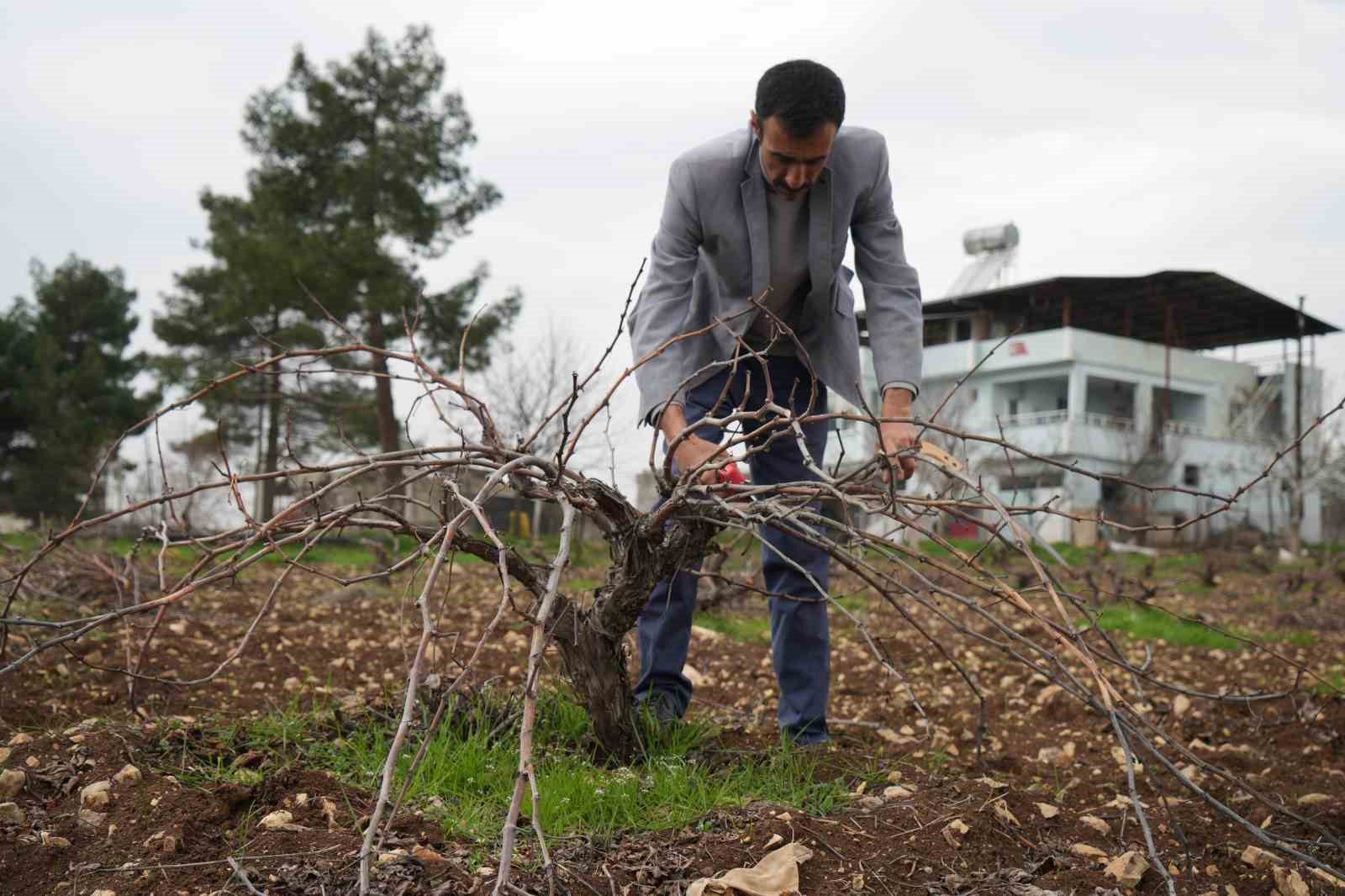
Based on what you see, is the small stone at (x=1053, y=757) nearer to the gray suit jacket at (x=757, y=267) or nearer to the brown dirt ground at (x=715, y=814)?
the brown dirt ground at (x=715, y=814)

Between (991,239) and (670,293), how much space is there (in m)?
32.0

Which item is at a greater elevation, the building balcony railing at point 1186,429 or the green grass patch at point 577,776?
the building balcony railing at point 1186,429

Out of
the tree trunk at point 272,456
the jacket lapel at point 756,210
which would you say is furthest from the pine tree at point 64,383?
the jacket lapel at point 756,210

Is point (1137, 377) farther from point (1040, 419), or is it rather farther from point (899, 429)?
point (899, 429)

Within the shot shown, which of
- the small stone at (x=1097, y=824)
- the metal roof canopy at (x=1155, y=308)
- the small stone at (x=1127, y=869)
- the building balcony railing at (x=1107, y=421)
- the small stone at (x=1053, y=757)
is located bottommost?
the small stone at (x=1053, y=757)

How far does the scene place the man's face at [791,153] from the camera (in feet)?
8.04

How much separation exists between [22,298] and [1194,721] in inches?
1006

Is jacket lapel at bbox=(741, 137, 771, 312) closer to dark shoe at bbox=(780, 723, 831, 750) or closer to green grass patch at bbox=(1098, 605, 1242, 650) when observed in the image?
dark shoe at bbox=(780, 723, 831, 750)

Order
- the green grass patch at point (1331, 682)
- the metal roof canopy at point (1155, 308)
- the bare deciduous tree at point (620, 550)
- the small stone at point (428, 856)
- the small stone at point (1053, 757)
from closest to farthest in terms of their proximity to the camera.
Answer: the bare deciduous tree at point (620, 550)
the small stone at point (428, 856)
the small stone at point (1053, 757)
the green grass patch at point (1331, 682)
the metal roof canopy at point (1155, 308)

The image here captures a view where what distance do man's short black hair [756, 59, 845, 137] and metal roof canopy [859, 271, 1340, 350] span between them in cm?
2422

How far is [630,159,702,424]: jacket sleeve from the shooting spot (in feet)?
9.41

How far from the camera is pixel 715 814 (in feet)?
7.06

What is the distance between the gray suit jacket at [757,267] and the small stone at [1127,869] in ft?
4.17

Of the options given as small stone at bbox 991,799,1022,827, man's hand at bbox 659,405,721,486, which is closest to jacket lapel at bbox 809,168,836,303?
man's hand at bbox 659,405,721,486
